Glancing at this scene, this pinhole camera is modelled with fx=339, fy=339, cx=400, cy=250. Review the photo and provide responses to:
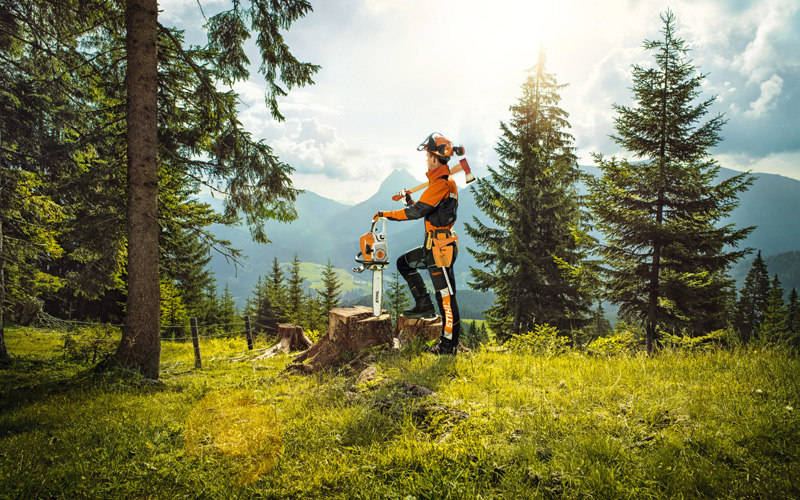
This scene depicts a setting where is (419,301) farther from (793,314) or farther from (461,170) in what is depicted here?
(793,314)

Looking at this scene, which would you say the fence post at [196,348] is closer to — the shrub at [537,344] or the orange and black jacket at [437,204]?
the orange and black jacket at [437,204]

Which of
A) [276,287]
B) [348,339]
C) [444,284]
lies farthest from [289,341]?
[276,287]

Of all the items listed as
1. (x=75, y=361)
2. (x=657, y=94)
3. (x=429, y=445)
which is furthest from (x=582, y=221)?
(x=75, y=361)

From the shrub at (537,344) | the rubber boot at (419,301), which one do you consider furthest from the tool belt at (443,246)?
the shrub at (537,344)

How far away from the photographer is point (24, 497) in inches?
98.3

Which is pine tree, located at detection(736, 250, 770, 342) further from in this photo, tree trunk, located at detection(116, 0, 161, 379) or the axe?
tree trunk, located at detection(116, 0, 161, 379)

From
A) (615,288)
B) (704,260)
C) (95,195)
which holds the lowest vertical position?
(615,288)

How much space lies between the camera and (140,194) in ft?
20.3

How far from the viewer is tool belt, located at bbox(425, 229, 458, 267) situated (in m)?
5.31

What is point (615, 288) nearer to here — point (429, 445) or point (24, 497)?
point (429, 445)

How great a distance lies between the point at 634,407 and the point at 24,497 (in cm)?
495

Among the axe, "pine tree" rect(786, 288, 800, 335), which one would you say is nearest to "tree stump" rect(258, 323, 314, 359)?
the axe

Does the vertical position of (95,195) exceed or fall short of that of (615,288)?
it exceeds it

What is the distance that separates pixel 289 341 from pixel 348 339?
4.38m
